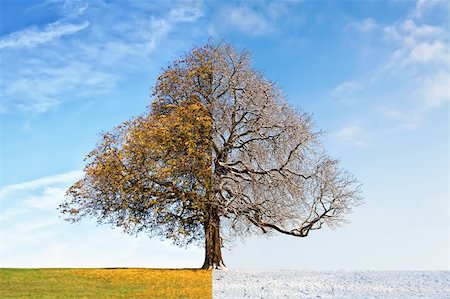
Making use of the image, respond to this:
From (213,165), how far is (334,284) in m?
7.72

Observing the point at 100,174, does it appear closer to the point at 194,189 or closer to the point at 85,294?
the point at 194,189

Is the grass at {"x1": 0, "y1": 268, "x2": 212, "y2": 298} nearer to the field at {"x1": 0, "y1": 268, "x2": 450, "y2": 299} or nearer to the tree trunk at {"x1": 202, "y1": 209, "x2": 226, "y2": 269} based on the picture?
the field at {"x1": 0, "y1": 268, "x2": 450, "y2": 299}

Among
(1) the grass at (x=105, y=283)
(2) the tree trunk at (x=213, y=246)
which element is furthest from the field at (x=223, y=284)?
(2) the tree trunk at (x=213, y=246)

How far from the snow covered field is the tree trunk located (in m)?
1.83

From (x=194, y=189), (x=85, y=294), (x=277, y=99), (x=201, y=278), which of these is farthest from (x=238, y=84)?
(x=85, y=294)

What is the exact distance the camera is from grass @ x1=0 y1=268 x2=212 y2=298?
18344 millimetres

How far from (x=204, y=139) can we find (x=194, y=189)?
217cm

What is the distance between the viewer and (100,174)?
77.6ft

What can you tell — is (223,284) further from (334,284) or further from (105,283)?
(105,283)

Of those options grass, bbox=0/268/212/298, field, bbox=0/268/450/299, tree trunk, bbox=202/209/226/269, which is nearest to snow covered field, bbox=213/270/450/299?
field, bbox=0/268/450/299

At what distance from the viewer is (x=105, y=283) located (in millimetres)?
20875

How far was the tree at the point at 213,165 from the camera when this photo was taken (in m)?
23.2

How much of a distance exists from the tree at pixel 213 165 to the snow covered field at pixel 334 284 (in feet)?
9.94

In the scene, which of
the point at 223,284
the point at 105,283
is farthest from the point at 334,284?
the point at 105,283
